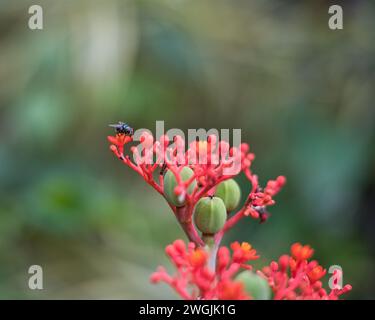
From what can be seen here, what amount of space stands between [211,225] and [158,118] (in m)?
1.63

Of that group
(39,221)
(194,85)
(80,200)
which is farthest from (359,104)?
(39,221)

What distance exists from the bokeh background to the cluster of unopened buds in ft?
4.33

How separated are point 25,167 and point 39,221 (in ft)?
0.99

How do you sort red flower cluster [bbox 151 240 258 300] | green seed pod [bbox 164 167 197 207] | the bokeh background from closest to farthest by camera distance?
red flower cluster [bbox 151 240 258 300], green seed pod [bbox 164 167 197 207], the bokeh background

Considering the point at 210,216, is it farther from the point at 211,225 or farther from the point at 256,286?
the point at 256,286

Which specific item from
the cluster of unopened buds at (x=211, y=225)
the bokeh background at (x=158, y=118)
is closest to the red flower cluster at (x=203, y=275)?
the cluster of unopened buds at (x=211, y=225)

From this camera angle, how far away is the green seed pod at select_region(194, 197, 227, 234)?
→ 0.68m

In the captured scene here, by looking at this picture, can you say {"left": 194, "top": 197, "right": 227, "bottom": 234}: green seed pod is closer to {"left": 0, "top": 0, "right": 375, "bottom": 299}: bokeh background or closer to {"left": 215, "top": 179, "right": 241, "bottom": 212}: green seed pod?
{"left": 215, "top": 179, "right": 241, "bottom": 212}: green seed pod

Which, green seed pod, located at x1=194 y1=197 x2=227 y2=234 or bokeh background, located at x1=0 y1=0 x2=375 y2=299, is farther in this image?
bokeh background, located at x1=0 y1=0 x2=375 y2=299

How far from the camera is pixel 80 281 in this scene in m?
2.19

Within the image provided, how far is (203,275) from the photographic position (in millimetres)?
553

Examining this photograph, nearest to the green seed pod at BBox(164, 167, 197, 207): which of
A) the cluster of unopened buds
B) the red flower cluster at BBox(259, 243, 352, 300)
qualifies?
the cluster of unopened buds

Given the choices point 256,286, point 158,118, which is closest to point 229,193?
point 256,286

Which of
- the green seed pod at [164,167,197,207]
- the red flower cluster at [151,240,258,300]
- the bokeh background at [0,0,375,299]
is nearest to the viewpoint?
the red flower cluster at [151,240,258,300]
